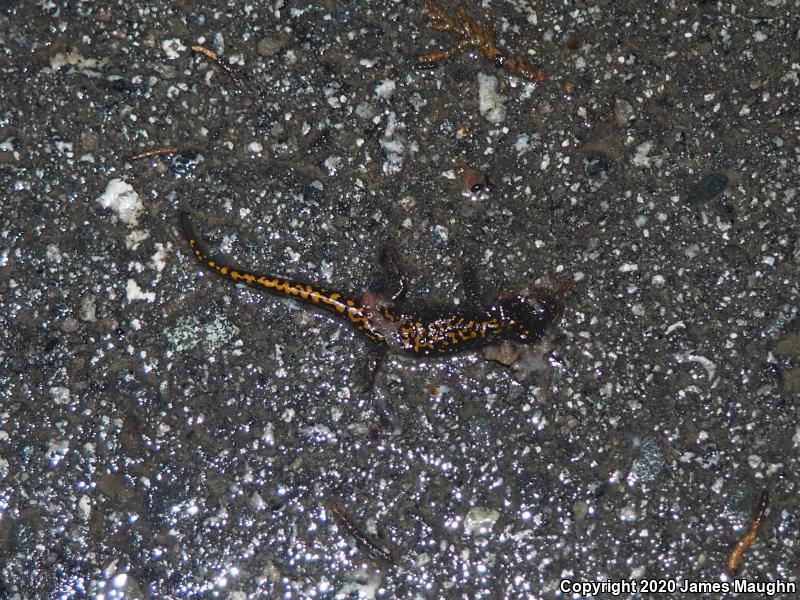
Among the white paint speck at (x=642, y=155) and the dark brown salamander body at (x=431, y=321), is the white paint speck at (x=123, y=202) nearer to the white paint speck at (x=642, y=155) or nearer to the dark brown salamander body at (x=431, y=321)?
the dark brown salamander body at (x=431, y=321)

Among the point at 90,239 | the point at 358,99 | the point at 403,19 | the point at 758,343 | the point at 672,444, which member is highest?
the point at 403,19

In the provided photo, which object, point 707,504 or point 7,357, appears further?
point 7,357

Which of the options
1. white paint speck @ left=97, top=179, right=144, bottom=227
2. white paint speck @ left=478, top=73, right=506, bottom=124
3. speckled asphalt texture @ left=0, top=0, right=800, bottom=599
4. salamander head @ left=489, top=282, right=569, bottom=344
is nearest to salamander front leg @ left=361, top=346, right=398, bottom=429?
speckled asphalt texture @ left=0, top=0, right=800, bottom=599

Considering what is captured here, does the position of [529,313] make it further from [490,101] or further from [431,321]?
[490,101]

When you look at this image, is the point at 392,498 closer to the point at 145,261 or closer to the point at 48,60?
the point at 145,261

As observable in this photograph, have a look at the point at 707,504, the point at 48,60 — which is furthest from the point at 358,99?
the point at 707,504

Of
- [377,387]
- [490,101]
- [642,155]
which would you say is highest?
[490,101]

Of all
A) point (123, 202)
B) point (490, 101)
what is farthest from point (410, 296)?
point (123, 202)
